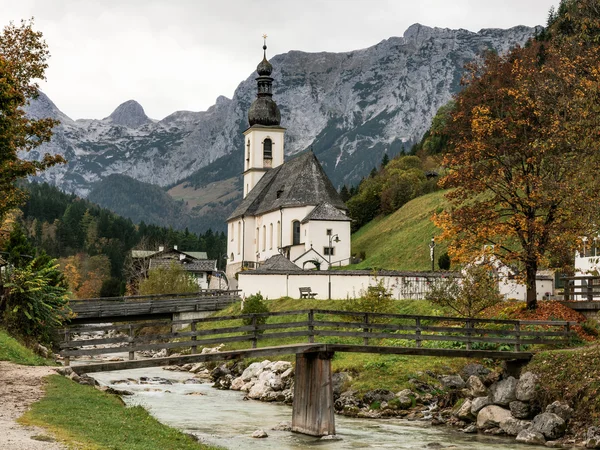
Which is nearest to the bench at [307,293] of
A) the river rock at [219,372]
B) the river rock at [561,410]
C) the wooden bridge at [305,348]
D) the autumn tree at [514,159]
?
the river rock at [219,372]

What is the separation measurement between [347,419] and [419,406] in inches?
112

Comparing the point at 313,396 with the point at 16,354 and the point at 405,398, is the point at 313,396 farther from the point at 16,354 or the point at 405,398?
the point at 16,354

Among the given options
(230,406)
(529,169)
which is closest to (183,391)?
(230,406)

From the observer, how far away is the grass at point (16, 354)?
25.8 metres

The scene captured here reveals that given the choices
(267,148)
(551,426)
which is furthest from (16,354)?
(267,148)

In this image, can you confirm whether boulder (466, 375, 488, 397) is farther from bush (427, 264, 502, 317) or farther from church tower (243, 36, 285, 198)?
church tower (243, 36, 285, 198)

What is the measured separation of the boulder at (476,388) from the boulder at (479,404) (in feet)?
1.92

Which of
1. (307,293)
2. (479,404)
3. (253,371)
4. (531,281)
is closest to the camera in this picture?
(479,404)

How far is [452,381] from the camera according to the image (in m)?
31.0

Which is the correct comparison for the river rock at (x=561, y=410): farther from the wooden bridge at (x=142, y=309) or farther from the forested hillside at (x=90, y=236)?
the forested hillside at (x=90, y=236)

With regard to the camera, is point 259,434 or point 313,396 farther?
point 313,396

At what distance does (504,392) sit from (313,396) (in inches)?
247

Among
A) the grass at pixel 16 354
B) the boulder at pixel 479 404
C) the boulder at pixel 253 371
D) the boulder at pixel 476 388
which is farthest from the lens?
the boulder at pixel 253 371

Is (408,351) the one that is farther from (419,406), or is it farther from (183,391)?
(183,391)
